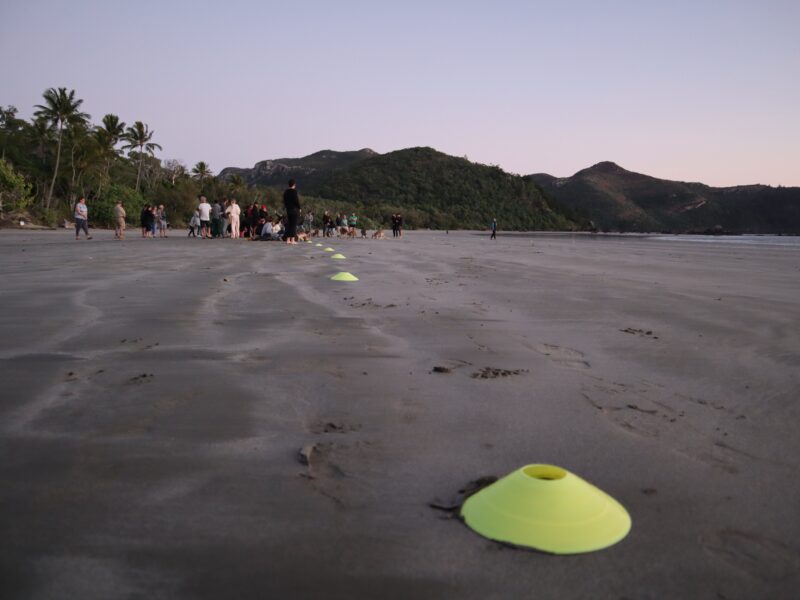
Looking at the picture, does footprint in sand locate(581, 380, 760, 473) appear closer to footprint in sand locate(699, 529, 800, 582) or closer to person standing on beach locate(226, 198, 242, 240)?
footprint in sand locate(699, 529, 800, 582)

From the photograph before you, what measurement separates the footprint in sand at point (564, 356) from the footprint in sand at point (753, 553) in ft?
5.96

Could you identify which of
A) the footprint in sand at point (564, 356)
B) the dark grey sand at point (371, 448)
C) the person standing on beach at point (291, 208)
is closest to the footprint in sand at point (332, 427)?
the dark grey sand at point (371, 448)

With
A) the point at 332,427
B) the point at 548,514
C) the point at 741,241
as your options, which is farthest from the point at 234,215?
the point at 741,241

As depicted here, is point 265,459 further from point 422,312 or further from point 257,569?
point 422,312

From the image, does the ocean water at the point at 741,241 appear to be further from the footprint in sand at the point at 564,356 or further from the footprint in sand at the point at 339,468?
the footprint in sand at the point at 339,468

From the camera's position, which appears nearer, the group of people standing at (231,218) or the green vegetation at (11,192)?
the group of people standing at (231,218)

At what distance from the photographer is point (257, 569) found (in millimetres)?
1376

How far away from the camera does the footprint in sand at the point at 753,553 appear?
4.61 feet

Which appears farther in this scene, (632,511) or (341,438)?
(341,438)

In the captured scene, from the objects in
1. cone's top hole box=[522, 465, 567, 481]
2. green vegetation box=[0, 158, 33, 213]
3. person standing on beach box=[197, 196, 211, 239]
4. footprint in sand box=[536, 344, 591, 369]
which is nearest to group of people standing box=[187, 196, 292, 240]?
person standing on beach box=[197, 196, 211, 239]

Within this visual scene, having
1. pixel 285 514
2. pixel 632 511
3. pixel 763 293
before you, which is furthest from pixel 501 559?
pixel 763 293

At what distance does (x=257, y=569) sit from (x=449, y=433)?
1040mm

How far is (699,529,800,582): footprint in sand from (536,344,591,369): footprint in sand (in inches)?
71.6

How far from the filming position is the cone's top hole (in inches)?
67.2
